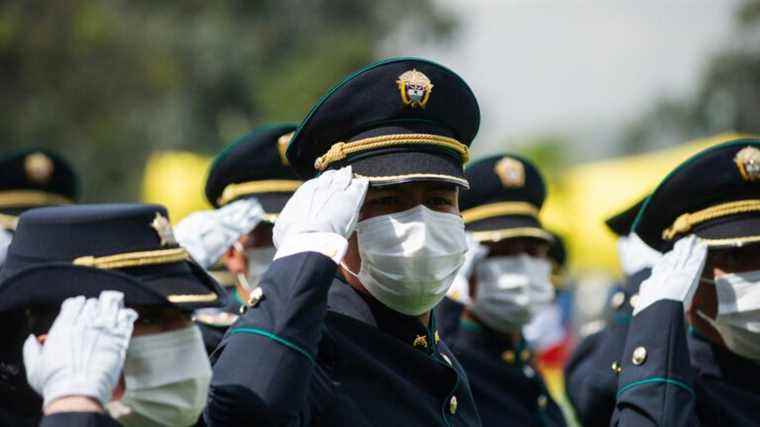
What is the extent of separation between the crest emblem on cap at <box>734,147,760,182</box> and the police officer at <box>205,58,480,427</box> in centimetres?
107

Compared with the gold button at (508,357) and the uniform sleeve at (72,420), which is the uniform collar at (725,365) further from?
the uniform sleeve at (72,420)

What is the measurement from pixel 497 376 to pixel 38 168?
3257 mm

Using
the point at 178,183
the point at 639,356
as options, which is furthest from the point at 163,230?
the point at 178,183

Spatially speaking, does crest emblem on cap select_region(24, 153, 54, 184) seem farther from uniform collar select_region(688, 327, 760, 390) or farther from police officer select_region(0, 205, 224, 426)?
uniform collar select_region(688, 327, 760, 390)

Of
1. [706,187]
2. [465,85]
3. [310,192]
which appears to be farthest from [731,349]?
[310,192]

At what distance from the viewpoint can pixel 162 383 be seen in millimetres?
2871

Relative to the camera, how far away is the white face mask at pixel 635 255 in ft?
19.5

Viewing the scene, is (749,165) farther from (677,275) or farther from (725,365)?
(725,365)

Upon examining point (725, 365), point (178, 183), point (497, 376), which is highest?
point (725, 365)

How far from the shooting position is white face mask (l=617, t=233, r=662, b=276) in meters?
5.95

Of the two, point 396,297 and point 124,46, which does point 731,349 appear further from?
point 124,46

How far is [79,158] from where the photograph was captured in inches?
1123

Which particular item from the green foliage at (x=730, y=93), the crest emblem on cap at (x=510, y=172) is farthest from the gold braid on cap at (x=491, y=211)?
the green foliage at (x=730, y=93)

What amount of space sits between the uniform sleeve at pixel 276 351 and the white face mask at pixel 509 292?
2639 mm
